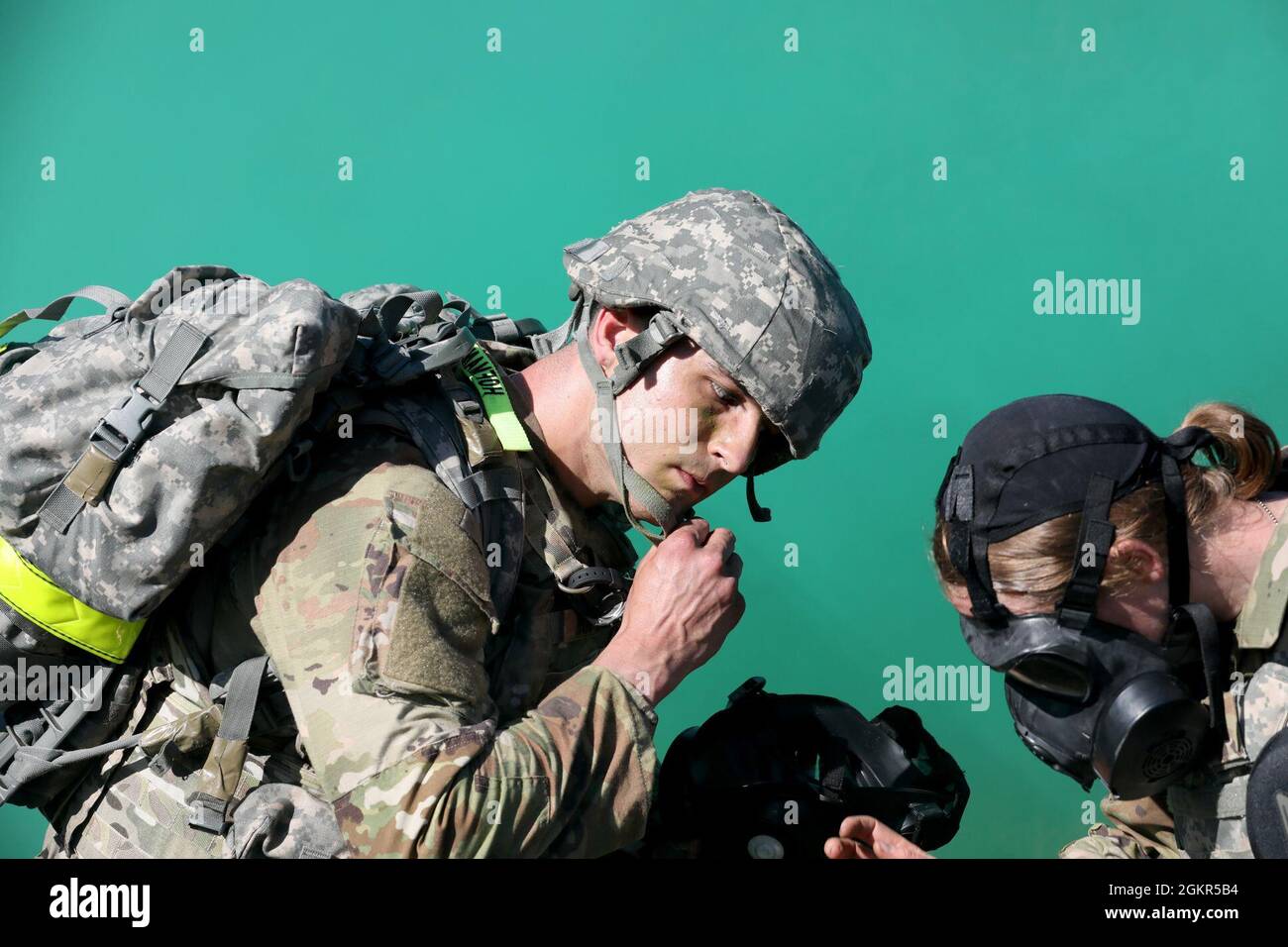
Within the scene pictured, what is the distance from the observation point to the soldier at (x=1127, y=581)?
2174 mm

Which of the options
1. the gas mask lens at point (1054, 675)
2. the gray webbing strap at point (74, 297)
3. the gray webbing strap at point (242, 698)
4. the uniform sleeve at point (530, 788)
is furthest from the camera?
the gray webbing strap at point (74, 297)

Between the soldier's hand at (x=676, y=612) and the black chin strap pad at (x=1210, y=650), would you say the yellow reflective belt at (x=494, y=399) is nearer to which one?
the soldier's hand at (x=676, y=612)

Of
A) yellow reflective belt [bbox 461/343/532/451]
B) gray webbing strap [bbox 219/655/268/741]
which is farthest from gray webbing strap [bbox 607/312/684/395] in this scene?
gray webbing strap [bbox 219/655/268/741]

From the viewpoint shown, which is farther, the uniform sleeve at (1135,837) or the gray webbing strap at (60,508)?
the uniform sleeve at (1135,837)

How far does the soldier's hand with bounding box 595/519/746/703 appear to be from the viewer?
221 centimetres

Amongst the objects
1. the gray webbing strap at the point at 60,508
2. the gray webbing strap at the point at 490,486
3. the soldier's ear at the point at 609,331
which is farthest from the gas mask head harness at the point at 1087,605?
A: the gray webbing strap at the point at 60,508

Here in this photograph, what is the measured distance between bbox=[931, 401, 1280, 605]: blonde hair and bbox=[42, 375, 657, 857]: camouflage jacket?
2.24ft

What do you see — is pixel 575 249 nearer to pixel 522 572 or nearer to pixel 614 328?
pixel 614 328

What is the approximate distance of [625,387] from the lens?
241 cm

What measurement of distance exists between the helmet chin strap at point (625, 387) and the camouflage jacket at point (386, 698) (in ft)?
0.56

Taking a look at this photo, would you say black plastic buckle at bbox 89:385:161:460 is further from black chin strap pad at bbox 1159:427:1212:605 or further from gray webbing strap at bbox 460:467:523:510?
black chin strap pad at bbox 1159:427:1212:605

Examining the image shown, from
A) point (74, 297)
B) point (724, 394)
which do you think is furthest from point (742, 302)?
point (74, 297)
